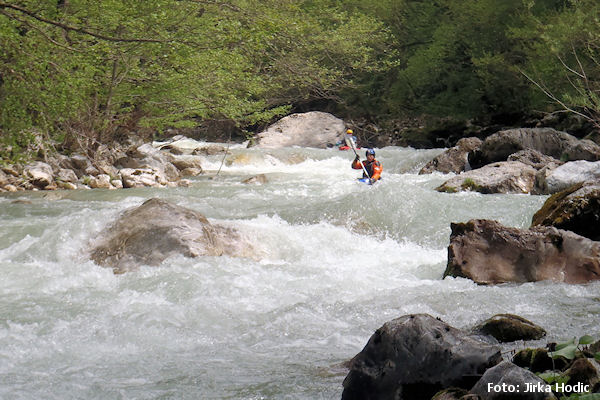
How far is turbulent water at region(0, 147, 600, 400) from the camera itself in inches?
157

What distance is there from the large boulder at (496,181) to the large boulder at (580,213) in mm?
4055

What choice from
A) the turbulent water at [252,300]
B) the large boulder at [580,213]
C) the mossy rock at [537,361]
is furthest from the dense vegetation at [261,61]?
the mossy rock at [537,361]

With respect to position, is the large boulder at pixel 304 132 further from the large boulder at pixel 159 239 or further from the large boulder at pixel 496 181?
the large boulder at pixel 159 239

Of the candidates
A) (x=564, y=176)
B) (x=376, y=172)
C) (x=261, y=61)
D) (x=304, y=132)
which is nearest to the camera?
(x=261, y=61)

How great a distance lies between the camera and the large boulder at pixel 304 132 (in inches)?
881

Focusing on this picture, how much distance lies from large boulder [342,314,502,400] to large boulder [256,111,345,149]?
18.7 m

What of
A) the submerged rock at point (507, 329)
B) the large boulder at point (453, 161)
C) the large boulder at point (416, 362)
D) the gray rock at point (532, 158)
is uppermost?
the large boulder at point (416, 362)

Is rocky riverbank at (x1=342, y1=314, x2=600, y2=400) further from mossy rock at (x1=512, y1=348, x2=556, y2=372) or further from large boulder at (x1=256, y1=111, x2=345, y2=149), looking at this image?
→ large boulder at (x1=256, y1=111, x2=345, y2=149)

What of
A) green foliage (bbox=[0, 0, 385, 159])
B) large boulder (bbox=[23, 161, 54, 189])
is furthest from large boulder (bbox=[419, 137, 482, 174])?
large boulder (bbox=[23, 161, 54, 189])

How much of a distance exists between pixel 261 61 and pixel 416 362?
6.47m

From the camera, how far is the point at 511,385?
105 inches

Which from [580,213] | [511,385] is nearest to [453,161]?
[580,213]

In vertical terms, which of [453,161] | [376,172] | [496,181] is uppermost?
[496,181]

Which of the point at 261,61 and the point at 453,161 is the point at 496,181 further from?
the point at 261,61
